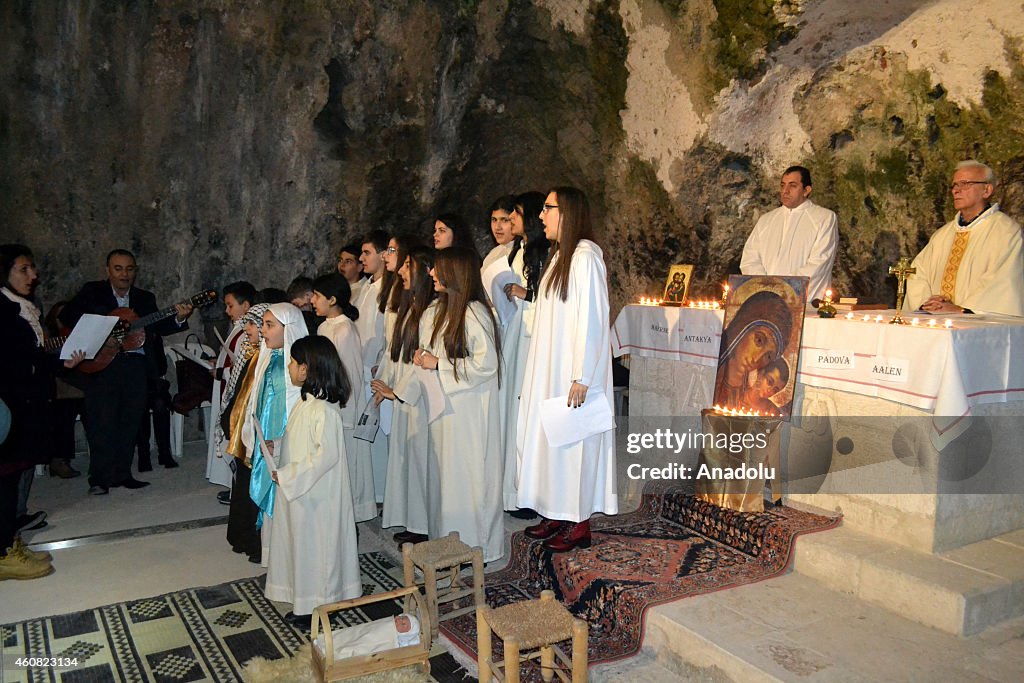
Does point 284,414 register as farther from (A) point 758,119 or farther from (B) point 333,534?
(A) point 758,119

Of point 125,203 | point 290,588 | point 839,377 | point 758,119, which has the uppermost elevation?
point 758,119

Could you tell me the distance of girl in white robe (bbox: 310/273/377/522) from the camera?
17.6ft

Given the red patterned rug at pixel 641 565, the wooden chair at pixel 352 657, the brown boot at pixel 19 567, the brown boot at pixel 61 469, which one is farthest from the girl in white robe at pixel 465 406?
the brown boot at pixel 61 469

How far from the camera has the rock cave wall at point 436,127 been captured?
22.6 ft

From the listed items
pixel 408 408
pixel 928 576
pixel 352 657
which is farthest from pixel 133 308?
pixel 928 576

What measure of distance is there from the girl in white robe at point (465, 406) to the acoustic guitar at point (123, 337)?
277 cm

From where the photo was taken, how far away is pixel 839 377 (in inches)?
174

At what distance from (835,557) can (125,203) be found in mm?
8108

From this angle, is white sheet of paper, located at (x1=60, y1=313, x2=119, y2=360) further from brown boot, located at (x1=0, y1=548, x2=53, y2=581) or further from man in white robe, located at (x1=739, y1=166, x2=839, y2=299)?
man in white robe, located at (x1=739, y1=166, x2=839, y2=299)

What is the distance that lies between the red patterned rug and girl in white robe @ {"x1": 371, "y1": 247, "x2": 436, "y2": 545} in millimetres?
756

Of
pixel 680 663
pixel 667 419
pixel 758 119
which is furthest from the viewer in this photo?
pixel 758 119

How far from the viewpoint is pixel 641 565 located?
13.7ft

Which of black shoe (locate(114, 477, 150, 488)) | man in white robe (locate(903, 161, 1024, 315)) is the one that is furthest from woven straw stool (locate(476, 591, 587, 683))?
black shoe (locate(114, 477, 150, 488))

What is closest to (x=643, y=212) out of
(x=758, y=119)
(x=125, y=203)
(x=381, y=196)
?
(x=758, y=119)
